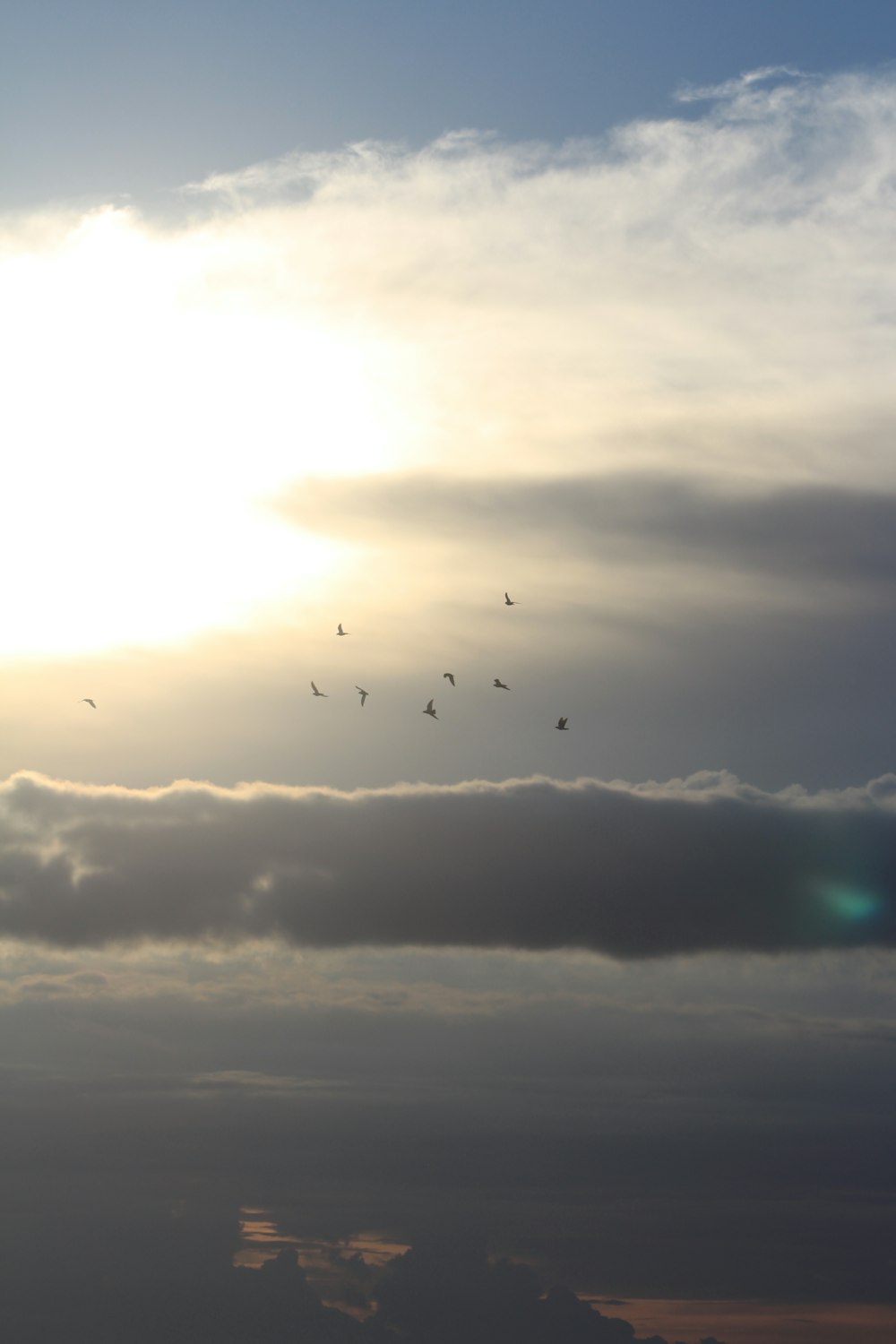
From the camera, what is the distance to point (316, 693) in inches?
5217

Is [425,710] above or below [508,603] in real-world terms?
below

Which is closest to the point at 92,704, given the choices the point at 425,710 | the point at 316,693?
the point at 316,693

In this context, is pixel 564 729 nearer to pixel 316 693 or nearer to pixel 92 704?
pixel 316 693

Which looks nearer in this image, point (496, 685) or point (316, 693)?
point (496, 685)

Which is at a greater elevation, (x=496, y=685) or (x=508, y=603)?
(x=508, y=603)

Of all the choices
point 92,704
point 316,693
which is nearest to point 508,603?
point 316,693

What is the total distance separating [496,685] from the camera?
4663 inches

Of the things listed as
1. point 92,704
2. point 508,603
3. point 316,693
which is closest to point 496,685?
point 508,603

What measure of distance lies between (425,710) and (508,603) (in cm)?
2745

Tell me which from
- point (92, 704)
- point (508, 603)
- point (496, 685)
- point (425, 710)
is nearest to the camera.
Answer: point (508, 603)

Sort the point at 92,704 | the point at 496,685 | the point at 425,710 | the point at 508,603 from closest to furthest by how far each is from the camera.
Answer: the point at 508,603 → the point at 496,685 → the point at 425,710 → the point at 92,704

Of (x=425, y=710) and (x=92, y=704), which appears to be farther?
(x=92, y=704)

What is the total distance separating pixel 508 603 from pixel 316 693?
132ft

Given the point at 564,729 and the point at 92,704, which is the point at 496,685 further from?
the point at 92,704
